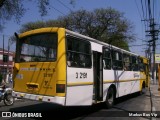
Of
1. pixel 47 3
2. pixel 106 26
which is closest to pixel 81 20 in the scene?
pixel 106 26

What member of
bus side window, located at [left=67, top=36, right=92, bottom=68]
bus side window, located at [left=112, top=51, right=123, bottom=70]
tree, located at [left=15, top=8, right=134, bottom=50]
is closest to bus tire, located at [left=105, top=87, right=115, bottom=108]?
bus side window, located at [left=112, top=51, right=123, bottom=70]

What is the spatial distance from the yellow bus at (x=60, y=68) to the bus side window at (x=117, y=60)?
1.31 meters

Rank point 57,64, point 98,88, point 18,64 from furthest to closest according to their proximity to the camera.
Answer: point 98,88 < point 18,64 < point 57,64

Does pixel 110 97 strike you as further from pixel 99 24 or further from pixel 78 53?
pixel 99 24

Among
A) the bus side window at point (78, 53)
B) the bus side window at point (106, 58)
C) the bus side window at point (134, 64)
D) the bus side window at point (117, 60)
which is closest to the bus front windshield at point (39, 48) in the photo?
the bus side window at point (78, 53)

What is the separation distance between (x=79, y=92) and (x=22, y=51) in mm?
2720

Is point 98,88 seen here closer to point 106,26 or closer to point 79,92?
point 79,92

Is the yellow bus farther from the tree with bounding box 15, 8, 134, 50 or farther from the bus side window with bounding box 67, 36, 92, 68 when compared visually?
the tree with bounding box 15, 8, 134, 50

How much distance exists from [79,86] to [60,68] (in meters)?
1.18

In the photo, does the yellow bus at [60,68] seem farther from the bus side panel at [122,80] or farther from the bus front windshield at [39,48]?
the bus side panel at [122,80]

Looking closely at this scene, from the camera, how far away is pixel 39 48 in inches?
443

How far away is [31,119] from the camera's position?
10914 mm

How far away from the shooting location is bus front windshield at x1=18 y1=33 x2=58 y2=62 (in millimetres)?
10688

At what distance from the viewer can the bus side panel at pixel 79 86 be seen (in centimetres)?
1034
